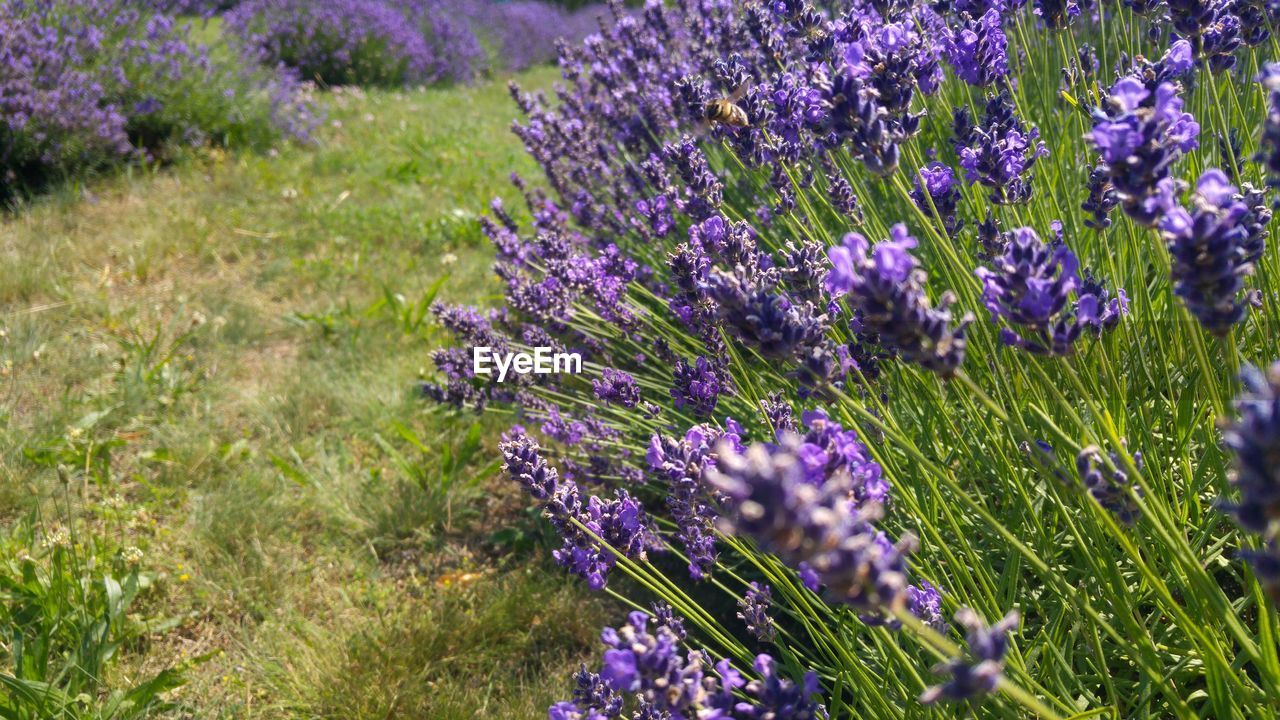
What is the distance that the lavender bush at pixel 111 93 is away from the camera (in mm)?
4594

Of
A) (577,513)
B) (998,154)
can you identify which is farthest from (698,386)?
(998,154)

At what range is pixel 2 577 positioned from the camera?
2.11 m

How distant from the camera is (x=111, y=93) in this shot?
201 inches

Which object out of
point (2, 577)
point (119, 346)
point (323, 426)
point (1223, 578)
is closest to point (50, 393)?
point (119, 346)

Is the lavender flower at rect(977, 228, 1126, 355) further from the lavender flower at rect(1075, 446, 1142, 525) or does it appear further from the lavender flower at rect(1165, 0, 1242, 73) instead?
the lavender flower at rect(1165, 0, 1242, 73)

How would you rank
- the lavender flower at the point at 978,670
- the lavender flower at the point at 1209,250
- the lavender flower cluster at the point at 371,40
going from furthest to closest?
the lavender flower cluster at the point at 371,40, the lavender flower at the point at 1209,250, the lavender flower at the point at 978,670

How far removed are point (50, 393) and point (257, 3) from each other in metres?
6.23

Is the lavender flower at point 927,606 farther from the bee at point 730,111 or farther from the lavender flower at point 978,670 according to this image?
the bee at point 730,111

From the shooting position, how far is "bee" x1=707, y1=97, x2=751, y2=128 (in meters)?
1.83

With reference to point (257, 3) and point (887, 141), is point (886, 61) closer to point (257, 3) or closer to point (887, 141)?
point (887, 141)

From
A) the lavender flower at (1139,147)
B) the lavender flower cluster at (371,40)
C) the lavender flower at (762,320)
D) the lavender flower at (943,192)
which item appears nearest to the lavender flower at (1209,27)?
the lavender flower at (943,192)

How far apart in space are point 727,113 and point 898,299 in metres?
1.03

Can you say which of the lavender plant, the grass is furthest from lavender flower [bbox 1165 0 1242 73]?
the grass

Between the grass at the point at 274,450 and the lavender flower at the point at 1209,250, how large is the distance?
163cm
